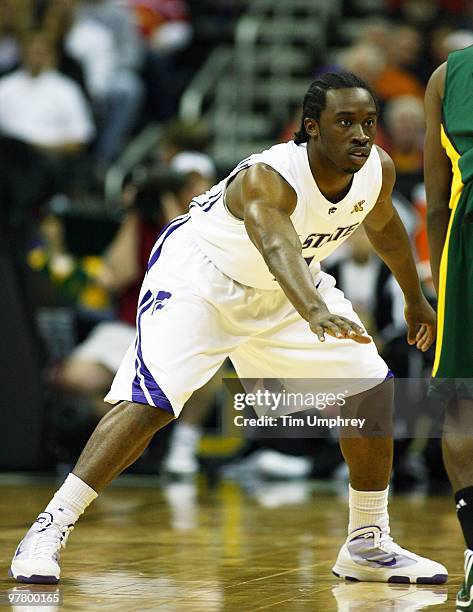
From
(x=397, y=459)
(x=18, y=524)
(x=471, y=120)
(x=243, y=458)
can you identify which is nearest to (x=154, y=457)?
(x=243, y=458)

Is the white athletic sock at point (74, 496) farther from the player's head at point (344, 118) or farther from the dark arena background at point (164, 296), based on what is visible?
the player's head at point (344, 118)

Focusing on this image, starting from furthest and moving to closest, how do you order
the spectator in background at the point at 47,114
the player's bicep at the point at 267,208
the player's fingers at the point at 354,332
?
the spectator in background at the point at 47,114 < the player's bicep at the point at 267,208 < the player's fingers at the point at 354,332

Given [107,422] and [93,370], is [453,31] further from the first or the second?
[107,422]

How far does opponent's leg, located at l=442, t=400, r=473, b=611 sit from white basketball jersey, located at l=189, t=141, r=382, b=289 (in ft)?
3.02

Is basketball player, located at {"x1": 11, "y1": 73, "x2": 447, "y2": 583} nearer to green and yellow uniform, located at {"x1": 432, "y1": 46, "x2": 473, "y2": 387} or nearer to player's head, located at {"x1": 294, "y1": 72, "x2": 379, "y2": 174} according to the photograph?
player's head, located at {"x1": 294, "y1": 72, "x2": 379, "y2": 174}

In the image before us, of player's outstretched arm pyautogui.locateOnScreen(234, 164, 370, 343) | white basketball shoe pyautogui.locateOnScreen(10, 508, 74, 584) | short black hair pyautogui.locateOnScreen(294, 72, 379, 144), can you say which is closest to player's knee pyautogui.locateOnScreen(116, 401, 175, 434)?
white basketball shoe pyautogui.locateOnScreen(10, 508, 74, 584)

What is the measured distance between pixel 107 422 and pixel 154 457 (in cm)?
465

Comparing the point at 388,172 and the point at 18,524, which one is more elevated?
the point at 388,172

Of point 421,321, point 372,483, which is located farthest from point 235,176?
point 372,483

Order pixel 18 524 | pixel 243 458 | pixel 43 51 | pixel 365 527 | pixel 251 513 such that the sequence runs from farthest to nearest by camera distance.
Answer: pixel 43 51 < pixel 243 458 < pixel 251 513 < pixel 18 524 < pixel 365 527

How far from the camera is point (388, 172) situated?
15.8 ft

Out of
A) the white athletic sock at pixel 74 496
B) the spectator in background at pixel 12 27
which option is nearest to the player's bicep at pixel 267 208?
the white athletic sock at pixel 74 496

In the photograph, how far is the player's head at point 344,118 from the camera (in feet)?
14.3

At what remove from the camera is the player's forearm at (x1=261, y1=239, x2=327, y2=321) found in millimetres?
3969
